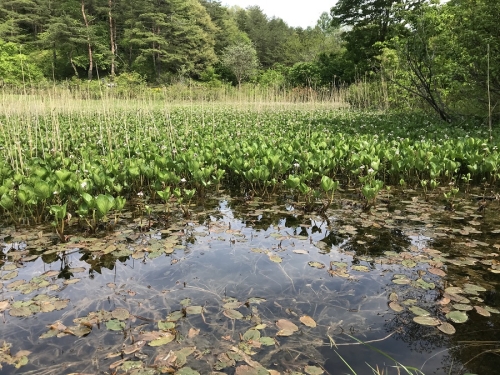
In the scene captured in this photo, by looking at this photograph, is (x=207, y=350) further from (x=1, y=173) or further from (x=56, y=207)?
(x=1, y=173)

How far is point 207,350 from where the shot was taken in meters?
1.85

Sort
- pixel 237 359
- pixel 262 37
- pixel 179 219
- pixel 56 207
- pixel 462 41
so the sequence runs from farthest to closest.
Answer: pixel 262 37 → pixel 462 41 → pixel 179 219 → pixel 56 207 → pixel 237 359

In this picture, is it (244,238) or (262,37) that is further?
(262,37)

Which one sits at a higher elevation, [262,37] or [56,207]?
[262,37]

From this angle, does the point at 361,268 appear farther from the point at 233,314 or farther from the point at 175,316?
the point at 175,316

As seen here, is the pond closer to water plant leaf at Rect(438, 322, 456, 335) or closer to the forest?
water plant leaf at Rect(438, 322, 456, 335)

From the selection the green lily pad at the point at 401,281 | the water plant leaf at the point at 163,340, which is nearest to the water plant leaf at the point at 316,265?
the green lily pad at the point at 401,281

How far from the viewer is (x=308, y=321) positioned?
206 cm

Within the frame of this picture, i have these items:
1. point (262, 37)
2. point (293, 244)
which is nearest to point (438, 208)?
point (293, 244)

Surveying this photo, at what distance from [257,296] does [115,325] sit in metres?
0.87

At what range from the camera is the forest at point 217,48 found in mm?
10516

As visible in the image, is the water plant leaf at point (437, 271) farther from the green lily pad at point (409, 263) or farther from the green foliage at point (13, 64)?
the green foliage at point (13, 64)

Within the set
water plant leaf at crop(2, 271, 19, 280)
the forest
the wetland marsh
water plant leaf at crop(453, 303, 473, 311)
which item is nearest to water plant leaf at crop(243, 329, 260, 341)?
the wetland marsh

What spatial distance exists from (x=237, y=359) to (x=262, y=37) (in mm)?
56048
